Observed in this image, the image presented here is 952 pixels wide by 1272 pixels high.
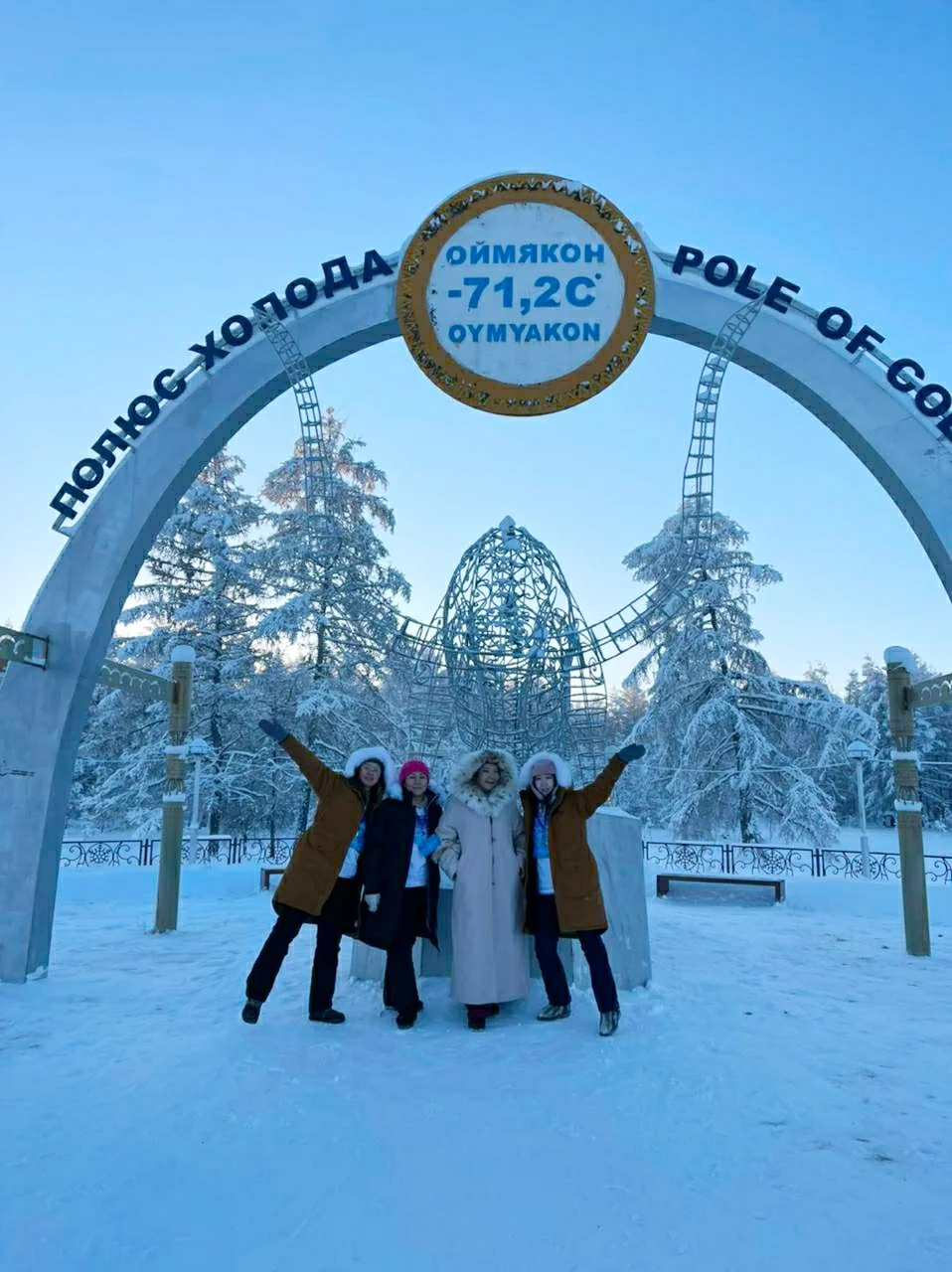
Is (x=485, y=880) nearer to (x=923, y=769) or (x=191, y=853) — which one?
(x=191, y=853)

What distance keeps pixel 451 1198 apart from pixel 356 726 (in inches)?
623

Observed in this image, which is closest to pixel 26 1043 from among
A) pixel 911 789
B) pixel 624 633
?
pixel 624 633

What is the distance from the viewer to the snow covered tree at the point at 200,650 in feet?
68.1

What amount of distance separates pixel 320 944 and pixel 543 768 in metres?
1.71

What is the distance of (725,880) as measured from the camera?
12.6 m

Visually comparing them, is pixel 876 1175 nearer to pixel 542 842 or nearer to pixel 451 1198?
pixel 451 1198

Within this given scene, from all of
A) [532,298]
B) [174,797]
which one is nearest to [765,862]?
[174,797]

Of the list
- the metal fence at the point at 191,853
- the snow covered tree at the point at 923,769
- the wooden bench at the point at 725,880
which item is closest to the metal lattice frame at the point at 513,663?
the wooden bench at the point at 725,880

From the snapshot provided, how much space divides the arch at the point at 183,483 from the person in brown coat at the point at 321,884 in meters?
2.34

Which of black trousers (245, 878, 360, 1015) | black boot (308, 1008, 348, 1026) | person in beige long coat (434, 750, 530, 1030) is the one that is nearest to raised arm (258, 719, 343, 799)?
black trousers (245, 878, 360, 1015)

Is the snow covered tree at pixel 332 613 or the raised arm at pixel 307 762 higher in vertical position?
the snow covered tree at pixel 332 613

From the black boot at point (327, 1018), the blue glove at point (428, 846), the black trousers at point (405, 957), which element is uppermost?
the blue glove at point (428, 846)

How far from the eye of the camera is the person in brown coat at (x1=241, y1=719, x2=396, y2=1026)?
4.85 meters

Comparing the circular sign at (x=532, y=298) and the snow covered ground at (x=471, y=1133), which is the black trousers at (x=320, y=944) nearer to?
the snow covered ground at (x=471, y=1133)
